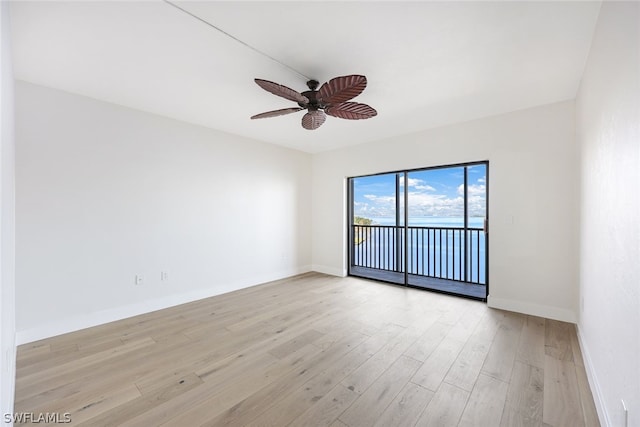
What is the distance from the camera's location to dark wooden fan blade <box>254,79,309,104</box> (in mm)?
1946

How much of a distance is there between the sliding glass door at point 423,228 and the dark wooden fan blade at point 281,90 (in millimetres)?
2605

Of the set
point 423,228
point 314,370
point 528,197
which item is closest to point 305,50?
point 314,370

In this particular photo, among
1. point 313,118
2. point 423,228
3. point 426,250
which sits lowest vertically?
point 426,250

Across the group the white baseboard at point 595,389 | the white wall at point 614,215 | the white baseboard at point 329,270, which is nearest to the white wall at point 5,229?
the white wall at point 614,215

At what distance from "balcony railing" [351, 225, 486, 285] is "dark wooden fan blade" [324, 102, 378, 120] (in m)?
2.57

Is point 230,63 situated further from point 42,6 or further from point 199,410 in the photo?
point 199,410

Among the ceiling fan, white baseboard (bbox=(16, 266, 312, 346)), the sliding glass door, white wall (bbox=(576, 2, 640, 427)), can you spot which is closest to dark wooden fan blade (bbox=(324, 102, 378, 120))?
the ceiling fan

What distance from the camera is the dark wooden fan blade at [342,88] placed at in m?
1.90

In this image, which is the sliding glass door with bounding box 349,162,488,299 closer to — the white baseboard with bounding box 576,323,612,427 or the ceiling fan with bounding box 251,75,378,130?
the white baseboard with bounding box 576,323,612,427

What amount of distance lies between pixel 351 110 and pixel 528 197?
8.19 ft

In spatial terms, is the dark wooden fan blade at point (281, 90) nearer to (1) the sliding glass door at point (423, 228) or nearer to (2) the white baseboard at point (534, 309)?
(1) the sliding glass door at point (423, 228)

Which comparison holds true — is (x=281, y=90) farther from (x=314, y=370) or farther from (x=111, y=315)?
(x=111, y=315)

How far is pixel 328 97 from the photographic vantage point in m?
2.21

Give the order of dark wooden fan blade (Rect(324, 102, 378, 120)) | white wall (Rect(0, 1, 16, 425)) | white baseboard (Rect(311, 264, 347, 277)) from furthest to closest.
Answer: white baseboard (Rect(311, 264, 347, 277)) < dark wooden fan blade (Rect(324, 102, 378, 120)) < white wall (Rect(0, 1, 16, 425))
